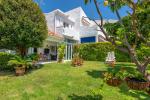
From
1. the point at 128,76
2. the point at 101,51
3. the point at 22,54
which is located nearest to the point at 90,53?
the point at 101,51

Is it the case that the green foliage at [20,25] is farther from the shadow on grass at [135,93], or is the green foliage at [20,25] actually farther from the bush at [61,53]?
the shadow on grass at [135,93]

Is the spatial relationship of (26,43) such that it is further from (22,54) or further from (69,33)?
(69,33)

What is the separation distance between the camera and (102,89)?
1155 cm

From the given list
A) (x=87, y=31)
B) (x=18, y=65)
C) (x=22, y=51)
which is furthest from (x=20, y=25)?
(x=87, y=31)

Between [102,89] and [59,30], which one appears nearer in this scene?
[102,89]

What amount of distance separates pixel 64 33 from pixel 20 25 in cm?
1761

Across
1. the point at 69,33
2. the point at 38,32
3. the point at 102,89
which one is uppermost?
the point at 69,33

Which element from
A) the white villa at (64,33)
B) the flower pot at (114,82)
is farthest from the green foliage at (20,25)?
the white villa at (64,33)

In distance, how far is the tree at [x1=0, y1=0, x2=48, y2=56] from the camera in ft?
48.8

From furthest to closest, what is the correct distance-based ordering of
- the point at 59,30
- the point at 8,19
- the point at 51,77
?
the point at 59,30
the point at 8,19
the point at 51,77

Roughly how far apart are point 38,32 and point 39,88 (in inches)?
233

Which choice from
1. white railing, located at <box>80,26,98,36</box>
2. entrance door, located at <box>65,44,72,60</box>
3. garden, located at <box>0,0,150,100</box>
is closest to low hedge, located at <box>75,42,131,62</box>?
entrance door, located at <box>65,44,72,60</box>

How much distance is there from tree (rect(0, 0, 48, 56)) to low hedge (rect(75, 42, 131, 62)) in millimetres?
14709

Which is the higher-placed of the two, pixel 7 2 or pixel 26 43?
pixel 7 2
